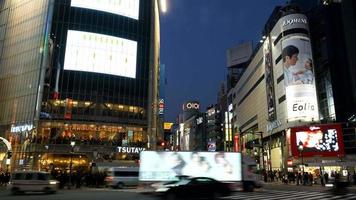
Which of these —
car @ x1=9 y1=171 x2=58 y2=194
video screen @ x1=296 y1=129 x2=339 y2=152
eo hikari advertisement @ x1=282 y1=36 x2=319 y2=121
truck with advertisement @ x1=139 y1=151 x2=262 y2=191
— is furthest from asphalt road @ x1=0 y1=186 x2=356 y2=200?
eo hikari advertisement @ x1=282 y1=36 x2=319 y2=121

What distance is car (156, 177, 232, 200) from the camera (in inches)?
822

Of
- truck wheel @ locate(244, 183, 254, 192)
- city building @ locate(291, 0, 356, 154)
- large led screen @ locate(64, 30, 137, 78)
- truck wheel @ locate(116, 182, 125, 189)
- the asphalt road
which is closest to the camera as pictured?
the asphalt road

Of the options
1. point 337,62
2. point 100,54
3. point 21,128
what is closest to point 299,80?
point 337,62

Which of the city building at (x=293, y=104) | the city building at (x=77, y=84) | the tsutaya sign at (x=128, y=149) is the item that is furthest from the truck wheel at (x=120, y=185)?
the tsutaya sign at (x=128, y=149)

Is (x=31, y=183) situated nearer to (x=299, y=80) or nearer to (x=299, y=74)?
(x=299, y=80)

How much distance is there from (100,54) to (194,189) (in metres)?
60.3

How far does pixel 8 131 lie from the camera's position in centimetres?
7619

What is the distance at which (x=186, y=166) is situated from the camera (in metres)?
31.2

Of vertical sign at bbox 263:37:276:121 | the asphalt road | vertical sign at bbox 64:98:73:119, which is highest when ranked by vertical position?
vertical sign at bbox 263:37:276:121

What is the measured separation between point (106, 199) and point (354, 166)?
152ft

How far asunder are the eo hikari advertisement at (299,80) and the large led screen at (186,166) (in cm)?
3760

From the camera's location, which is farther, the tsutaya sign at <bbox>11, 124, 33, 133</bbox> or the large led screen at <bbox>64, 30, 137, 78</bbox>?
the large led screen at <bbox>64, 30, 137, 78</bbox>

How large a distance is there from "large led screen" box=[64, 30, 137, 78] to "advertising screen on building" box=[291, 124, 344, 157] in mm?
35224

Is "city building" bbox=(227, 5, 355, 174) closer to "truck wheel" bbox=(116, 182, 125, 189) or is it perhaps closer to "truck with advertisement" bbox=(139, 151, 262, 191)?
"truck wheel" bbox=(116, 182, 125, 189)
